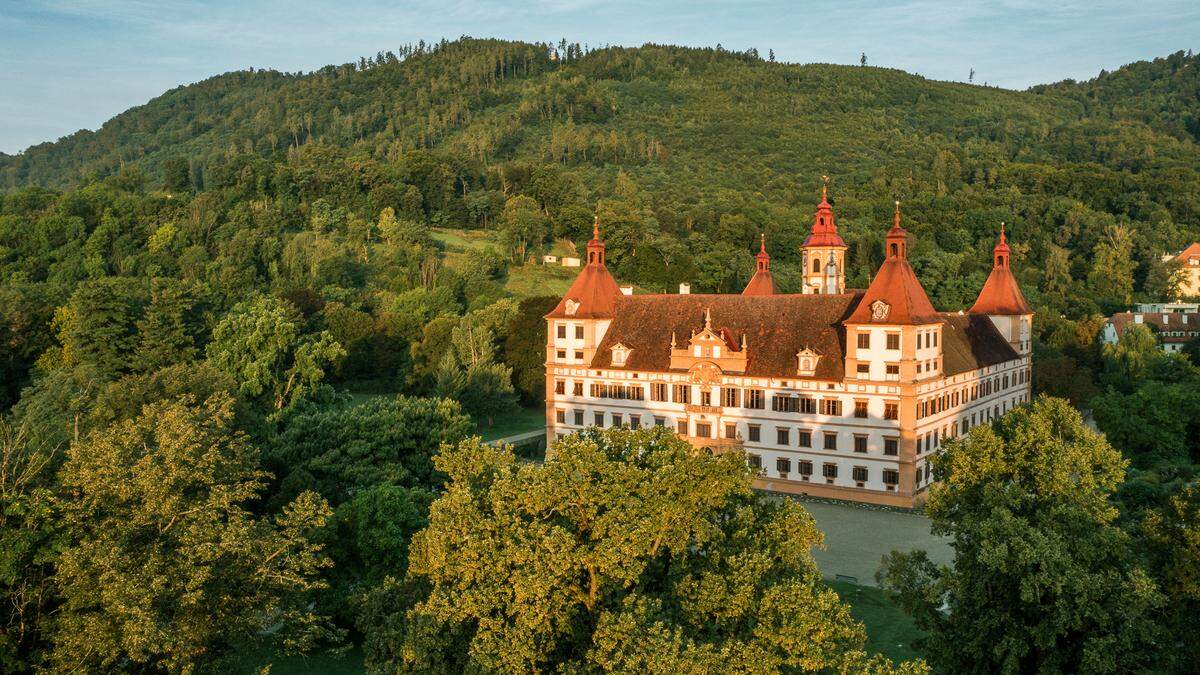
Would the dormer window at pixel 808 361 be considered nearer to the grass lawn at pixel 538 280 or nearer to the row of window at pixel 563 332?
the row of window at pixel 563 332

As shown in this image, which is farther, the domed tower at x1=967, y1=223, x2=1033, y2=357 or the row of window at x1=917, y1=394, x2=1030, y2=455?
the domed tower at x1=967, y1=223, x2=1033, y2=357

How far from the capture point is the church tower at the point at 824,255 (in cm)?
5478

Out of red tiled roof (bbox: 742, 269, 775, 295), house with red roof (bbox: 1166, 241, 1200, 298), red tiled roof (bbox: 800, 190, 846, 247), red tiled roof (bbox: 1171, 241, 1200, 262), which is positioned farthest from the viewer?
red tiled roof (bbox: 1171, 241, 1200, 262)

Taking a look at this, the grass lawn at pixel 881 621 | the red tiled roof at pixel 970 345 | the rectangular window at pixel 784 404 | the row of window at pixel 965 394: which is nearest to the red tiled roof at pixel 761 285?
the red tiled roof at pixel 970 345

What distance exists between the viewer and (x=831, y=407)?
43500 millimetres

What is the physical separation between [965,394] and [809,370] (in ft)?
30.2

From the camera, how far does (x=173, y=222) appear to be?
93188mm

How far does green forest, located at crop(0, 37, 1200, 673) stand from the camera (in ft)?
61.8

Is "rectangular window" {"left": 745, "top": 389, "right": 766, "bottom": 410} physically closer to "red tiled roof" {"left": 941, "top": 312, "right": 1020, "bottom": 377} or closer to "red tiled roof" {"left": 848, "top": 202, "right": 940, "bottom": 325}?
"red tiled roof" {"left": 848, "top": 202, "right": 940, "bottom": 325}

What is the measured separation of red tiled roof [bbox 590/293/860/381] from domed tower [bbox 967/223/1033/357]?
1317 cm

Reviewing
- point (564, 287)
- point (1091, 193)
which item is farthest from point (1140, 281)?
point (564, 287)

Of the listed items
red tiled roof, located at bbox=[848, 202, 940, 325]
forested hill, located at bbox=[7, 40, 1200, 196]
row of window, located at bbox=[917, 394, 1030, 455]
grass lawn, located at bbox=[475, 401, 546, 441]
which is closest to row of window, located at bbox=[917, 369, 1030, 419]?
row of window, located at bbox=[917, 394, 1030, 455]

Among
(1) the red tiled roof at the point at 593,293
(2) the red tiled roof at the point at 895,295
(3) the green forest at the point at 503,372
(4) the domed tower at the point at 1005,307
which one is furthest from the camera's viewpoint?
(4) the domed tower at the point at 1005,307

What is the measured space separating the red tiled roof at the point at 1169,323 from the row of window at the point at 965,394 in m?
22.2
